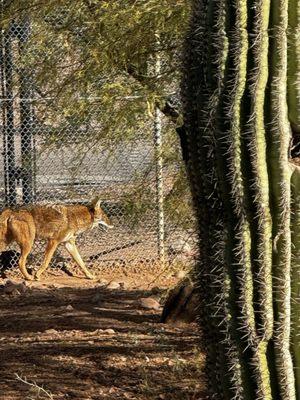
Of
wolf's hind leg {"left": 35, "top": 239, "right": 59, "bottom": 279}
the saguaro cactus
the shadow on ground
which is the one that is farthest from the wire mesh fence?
the saguaro cactus

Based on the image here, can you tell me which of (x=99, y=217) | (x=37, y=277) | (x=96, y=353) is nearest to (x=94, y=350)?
(x=96, y=353)

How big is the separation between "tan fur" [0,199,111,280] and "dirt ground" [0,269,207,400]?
1435 mm

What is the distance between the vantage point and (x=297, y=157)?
3.40 metres

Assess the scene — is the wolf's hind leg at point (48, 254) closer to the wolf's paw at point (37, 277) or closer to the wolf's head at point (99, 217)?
the wolf's paw at point (37, 277)

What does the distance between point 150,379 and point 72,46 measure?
2319 mm

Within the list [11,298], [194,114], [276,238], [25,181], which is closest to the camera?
[276,238]

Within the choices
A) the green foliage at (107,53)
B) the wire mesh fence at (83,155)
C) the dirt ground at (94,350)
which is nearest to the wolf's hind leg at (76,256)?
the wire mesh fence at (83,155)

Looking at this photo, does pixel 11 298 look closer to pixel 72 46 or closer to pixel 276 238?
pixel 72 46

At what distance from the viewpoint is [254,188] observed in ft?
11.0

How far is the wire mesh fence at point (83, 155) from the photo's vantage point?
7.01 m

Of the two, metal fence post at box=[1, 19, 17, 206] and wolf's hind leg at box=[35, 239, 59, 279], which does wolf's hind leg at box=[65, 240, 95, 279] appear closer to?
wolf's hind leg at box=[35, 239, 59, 279]

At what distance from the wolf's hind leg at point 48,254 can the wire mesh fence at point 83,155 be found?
1.70ft

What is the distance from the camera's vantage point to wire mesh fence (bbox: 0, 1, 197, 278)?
7.01m

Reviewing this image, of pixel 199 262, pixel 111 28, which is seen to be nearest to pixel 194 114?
pixel 199 262
